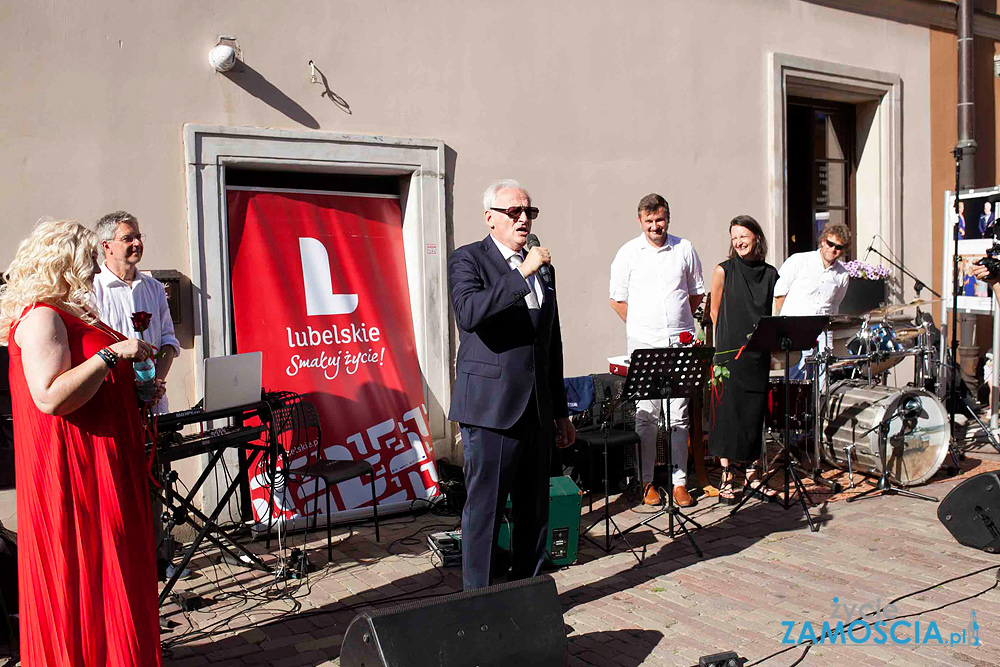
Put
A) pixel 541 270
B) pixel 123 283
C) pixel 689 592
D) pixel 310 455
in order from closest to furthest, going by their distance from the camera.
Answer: pixel 541 270, pixel 689 592, pixel 123 283, pixel 310 455

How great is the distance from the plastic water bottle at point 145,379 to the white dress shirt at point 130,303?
4.90 feet

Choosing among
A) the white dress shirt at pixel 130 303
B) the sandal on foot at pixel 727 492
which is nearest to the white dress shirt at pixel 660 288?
the sandal on foot at pixel 727 492

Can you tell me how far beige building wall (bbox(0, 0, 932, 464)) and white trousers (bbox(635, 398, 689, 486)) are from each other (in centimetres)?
126

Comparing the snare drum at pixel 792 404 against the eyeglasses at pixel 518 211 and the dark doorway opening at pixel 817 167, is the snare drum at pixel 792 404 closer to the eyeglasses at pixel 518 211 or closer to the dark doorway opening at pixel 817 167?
the dark doorway opening at pixel 817 167

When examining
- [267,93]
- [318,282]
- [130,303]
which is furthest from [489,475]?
[267,93]

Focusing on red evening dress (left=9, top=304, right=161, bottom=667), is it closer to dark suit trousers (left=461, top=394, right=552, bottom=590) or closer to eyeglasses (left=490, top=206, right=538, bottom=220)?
dark suit trousers (left=461, top=394, right=552, bottom=590)

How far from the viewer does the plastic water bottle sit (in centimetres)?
347

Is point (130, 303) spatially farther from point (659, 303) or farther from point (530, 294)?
point (659, 303)

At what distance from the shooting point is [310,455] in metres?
6.30

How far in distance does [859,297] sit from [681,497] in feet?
13.7

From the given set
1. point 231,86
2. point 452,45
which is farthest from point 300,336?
point 452,45

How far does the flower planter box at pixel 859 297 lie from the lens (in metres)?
9.47

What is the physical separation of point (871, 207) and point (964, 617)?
6511 mm

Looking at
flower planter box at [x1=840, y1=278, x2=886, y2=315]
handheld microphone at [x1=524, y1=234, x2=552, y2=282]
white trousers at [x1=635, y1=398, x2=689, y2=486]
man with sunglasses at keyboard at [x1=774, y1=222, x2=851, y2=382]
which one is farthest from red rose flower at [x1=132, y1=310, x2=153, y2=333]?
flower planter box at [x1=840, y1=278, x2=886, y2=315]
